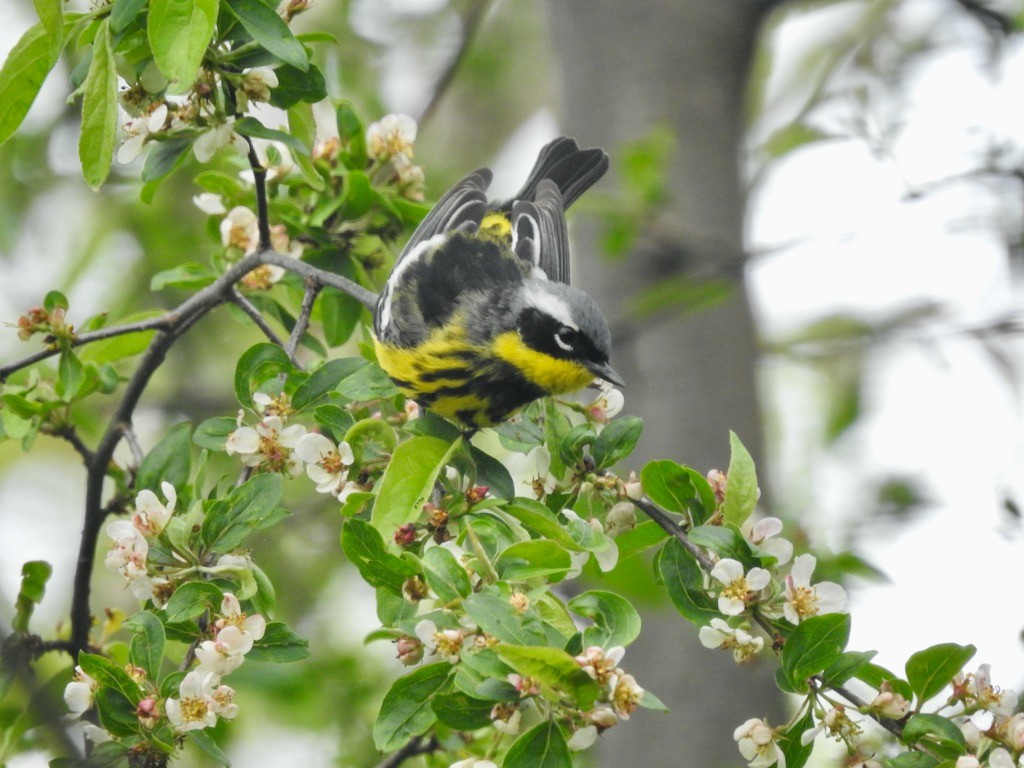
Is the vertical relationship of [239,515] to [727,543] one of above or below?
above

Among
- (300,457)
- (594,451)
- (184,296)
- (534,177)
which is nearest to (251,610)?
(300,457)

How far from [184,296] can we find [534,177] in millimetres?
2902

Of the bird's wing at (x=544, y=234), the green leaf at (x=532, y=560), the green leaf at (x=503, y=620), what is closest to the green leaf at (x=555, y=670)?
the green leaf at (x=503, y=620)

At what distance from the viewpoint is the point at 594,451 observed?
2.53 meters

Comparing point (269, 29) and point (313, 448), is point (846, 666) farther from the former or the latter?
point (269, 29)

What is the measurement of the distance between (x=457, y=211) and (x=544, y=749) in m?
2.12

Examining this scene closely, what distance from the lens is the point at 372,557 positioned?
209 centimetres

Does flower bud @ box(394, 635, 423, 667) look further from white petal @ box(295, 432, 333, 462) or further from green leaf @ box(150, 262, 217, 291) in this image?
green leaf @ box(150, 262, 217, 291)

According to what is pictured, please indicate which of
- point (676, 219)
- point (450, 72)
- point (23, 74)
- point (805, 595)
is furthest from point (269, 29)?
point (450, 72)

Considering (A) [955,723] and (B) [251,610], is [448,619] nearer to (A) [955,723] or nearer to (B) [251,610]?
(B) [251,610]

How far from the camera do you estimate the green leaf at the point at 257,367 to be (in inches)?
106

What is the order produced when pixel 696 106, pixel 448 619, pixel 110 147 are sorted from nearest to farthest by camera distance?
pixel 448 619
pixel 110 147
pixel 696 106

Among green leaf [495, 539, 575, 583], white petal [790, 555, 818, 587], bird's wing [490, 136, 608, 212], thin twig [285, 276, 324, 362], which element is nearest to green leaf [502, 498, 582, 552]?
green leaf [495, 539, 575, 583]

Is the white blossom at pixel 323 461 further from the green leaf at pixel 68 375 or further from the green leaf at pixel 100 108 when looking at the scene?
the green leaf at pixel 68 375
